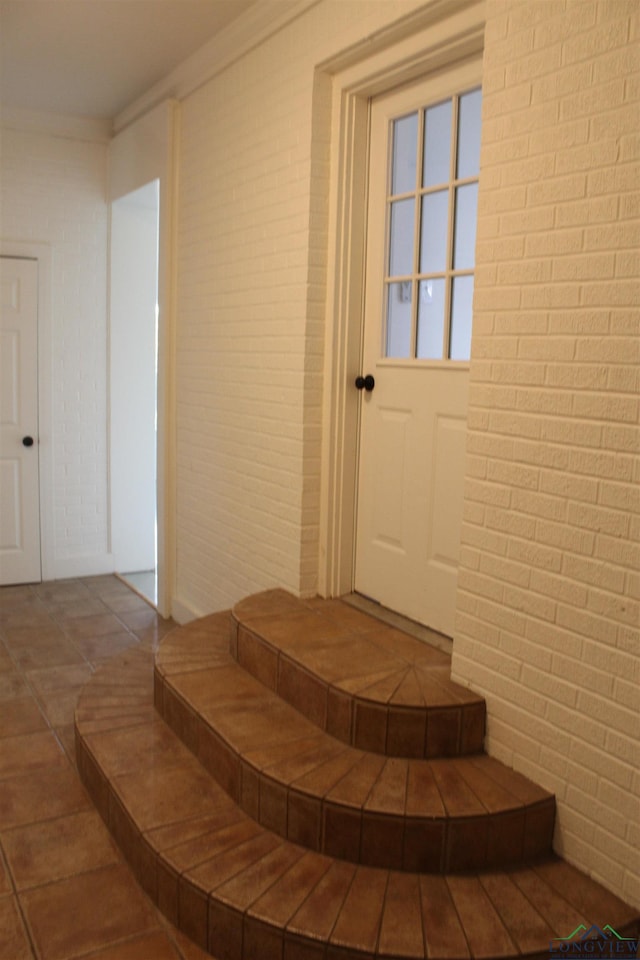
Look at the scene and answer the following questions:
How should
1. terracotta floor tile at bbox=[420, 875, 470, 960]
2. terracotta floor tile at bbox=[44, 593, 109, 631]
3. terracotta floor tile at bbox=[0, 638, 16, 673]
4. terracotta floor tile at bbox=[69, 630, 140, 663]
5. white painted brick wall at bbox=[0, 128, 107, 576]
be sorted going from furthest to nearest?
white painted brick wall at bbox=[0, 128, 107, 576] < terracotta floor tile at bbox=[44, 593, 109, 631] < terracotta floor tile at bbox=[69, 630, 140, 663] < terracotta floor tile at bbox=[0, 638, 16, 673] < terracotta floor tile at bbox=[420, 875, 470, 960]

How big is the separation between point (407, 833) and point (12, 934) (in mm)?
1094

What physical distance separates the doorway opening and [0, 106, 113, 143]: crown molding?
1.55 ft

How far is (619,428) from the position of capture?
2.09m

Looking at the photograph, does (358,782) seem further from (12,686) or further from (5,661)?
(5,661)

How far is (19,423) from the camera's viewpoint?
545 cm

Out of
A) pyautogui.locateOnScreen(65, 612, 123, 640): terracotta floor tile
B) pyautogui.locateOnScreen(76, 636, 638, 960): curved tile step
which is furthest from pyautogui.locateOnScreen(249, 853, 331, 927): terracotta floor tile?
pyautogui.locateOnScreen(65, 612, 123, 640): terracotta floor tile

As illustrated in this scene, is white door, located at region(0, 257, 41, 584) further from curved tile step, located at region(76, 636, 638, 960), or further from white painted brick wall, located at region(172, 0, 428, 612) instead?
curved tile step, located at region(76, 636, 638, 960)

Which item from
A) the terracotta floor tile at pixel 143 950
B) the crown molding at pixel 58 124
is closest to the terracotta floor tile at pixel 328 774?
the terracotta floor tile at pixel 143 950

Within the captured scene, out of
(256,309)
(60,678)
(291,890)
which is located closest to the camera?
Result: (291,890)

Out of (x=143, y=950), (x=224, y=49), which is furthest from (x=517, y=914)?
(x=224, y=49)

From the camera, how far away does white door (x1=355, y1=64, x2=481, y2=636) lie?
2.95m

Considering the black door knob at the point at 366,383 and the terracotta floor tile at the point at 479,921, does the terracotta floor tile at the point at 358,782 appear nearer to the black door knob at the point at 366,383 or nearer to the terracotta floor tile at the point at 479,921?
the terracotta floor tile at the point at 479,921

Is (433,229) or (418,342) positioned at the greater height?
(433,229)

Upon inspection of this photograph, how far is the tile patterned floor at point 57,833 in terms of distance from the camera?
219 centimetres
